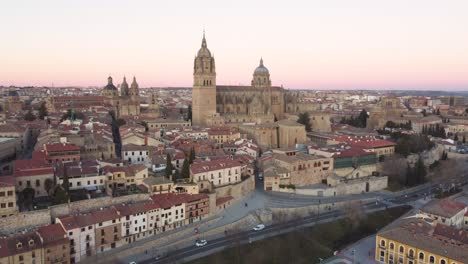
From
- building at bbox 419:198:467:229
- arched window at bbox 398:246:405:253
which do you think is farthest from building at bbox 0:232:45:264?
building at bbox 419:198:467:229

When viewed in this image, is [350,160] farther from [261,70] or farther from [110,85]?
[110,85]

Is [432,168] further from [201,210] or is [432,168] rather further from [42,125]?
[42,125]

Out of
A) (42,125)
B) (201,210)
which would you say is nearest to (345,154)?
(201,210)

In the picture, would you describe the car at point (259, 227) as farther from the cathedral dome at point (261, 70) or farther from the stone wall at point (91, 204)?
the cathedral dome at point (261, 70)

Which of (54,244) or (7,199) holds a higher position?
(7,199)

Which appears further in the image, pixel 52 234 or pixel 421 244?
pixel 421 244

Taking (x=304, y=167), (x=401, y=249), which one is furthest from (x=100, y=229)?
(x=304, y=167)
